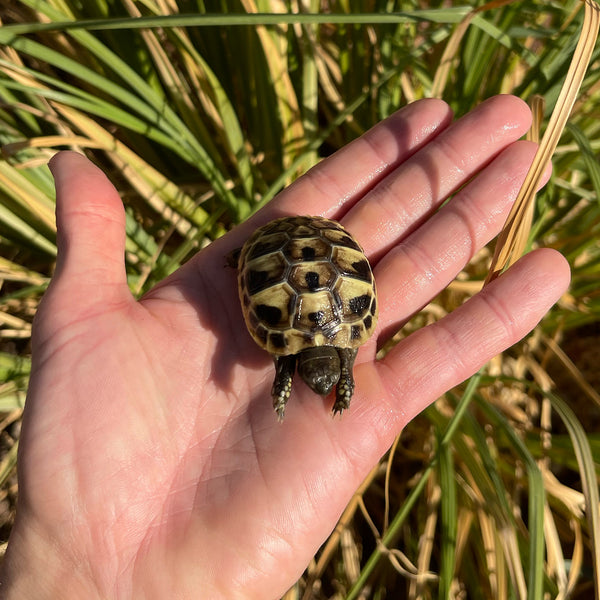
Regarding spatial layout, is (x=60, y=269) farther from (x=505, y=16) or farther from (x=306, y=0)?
(x=505, y=16)

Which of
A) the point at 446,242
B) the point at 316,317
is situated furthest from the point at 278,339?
the point at 446,242

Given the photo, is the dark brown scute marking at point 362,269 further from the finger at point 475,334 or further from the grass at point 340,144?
the grass at point 340,144

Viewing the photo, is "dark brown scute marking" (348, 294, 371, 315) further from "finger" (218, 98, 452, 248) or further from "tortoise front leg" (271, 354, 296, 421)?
"finger" (218, 98, 452, 248)

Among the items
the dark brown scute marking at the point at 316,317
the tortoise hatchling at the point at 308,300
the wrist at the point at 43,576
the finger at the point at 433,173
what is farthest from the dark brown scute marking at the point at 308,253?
the wrist at the point at 43,576

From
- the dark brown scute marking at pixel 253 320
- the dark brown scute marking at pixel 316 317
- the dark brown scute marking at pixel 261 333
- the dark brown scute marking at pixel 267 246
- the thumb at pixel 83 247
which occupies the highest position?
the thumb at pixel 83 247

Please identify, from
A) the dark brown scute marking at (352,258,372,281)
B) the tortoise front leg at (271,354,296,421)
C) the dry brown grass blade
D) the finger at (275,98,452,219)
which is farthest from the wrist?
the dry brown grass blade

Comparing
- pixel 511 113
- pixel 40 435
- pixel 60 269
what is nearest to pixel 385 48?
pixel 511 113
